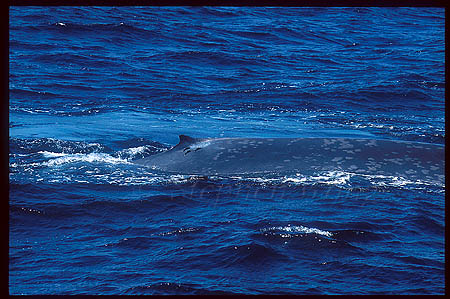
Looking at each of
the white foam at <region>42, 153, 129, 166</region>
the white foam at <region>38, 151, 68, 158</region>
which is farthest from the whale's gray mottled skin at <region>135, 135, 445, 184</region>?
the white foam at <region>38, 151, 68, 158</region>

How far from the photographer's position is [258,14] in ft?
135

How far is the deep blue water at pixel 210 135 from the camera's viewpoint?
31.5ft

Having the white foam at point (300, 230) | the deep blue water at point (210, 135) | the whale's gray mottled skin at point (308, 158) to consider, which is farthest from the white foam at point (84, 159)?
the white foam at point (300, 230)

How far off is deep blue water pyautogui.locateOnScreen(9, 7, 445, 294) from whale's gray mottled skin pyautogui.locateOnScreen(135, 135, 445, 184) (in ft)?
0.98

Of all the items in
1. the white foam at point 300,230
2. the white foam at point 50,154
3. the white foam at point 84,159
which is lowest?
the white foam at point 50,154

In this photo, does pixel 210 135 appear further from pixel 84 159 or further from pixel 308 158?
pixel 308 158

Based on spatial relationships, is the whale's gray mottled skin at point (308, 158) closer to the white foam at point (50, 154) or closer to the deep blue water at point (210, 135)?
the deep blue water at point (210, 135)

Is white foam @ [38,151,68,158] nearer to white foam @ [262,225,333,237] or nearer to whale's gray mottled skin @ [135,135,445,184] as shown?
whale's gray mottled skin @ [135,135,445,184]

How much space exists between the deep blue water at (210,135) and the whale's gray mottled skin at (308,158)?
0.98ft

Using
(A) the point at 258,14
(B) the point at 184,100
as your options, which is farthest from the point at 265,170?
(A) the point at 258,14

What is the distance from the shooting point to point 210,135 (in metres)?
19.5

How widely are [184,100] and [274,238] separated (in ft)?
48.0

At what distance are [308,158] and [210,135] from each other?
19.2ft

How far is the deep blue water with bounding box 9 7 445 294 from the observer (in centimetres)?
961
